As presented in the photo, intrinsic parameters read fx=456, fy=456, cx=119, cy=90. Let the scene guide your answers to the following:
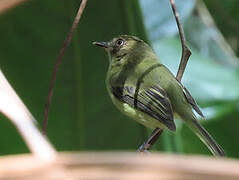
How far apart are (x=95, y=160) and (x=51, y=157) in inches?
1.3

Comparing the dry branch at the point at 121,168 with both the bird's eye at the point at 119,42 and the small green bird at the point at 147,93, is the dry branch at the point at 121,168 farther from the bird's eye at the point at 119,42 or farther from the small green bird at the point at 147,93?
the bird's eye at the point at 119,42

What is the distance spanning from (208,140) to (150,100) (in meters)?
0.62

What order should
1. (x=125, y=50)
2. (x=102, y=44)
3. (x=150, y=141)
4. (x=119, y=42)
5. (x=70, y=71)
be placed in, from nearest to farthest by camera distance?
1. (x=150, y=141)
2. (x=70, y=71)
3. (x=102, y=44)
4. (x=119, y=42)
5. (x=125, y=50)

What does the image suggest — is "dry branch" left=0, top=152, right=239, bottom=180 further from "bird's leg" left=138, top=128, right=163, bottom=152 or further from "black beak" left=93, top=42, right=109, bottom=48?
"black beak" left=93, top=42, right=109, bottom=48

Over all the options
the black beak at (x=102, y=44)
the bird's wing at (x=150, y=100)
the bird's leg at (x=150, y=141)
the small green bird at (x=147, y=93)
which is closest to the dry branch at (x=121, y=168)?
the bird's leg at (x=150, y=141)

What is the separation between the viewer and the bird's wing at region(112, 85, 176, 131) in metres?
2.98

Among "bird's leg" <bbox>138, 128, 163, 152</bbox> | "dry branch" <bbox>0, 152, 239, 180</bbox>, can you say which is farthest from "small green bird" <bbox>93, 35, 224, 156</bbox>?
"dry branch" <bbox>0, 152, 239, 180</bbox>

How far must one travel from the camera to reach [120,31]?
9.70ft

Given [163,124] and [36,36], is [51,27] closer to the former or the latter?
[36,36]

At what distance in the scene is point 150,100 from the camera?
316 centimetres

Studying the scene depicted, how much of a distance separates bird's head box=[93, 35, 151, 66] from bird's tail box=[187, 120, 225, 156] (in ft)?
3.20

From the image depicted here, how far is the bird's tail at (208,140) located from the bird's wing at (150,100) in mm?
153

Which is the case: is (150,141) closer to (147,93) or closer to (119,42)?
(147,93)

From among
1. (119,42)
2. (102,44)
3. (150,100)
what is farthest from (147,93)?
(119,42)
